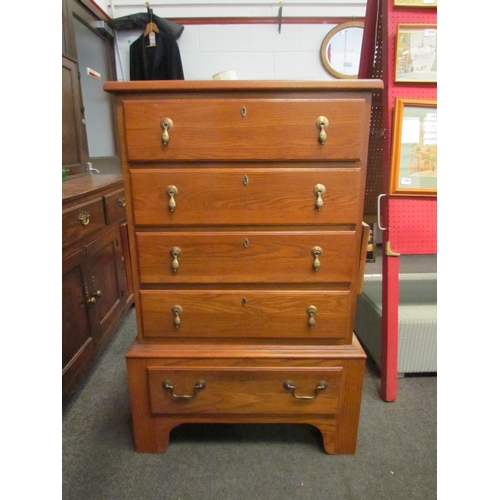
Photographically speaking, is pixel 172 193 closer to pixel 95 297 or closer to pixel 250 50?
pixel 95 297

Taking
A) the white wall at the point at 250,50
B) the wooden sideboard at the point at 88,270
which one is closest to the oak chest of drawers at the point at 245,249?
the wooden sideboard at the point at 88,270

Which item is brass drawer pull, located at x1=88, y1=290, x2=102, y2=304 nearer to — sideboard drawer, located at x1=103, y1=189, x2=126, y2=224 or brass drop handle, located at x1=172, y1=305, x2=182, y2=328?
sideboard drawer, located at x1=103, y1=189, x2=126, y2=224

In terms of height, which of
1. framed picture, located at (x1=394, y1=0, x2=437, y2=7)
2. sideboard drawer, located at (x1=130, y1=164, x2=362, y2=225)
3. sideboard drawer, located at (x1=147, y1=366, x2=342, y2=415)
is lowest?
sideboard drawer, located at (x1=147, y1=366, x2=342, y2=415)

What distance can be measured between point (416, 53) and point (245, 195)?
34.7 inches

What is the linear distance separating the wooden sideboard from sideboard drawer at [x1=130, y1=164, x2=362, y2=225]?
156 mm

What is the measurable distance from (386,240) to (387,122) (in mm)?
453

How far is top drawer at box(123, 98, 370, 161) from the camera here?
0.95 m

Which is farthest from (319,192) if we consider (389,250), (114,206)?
(114,206)

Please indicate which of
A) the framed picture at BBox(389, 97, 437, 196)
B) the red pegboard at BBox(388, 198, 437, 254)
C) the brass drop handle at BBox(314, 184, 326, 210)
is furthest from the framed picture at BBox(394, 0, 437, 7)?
the brass drop handle at BBox(314, 184, 326, 210)

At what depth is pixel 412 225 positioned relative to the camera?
137 centimetres

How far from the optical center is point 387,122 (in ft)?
4.35

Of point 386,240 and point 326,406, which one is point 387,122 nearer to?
point 386,240

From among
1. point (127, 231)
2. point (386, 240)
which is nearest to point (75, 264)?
point (127, 231)

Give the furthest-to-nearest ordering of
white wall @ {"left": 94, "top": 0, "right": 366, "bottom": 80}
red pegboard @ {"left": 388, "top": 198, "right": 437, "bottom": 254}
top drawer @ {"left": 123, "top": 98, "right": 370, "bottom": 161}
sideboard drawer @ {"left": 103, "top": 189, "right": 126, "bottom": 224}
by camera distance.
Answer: white wall @ {"left": 94, "top": 0, "right": 366, "bottom": 80} → sideboard drawer @ {"left": 103, "top": 189, "right": 126, "bottom": 224} → red pegboard @ {"left": 388, "top": 198, "right": 437, "bottom": 254} → top drawer @ {"left": 123, "top": 98, "right": 370, "bottom": 161}
